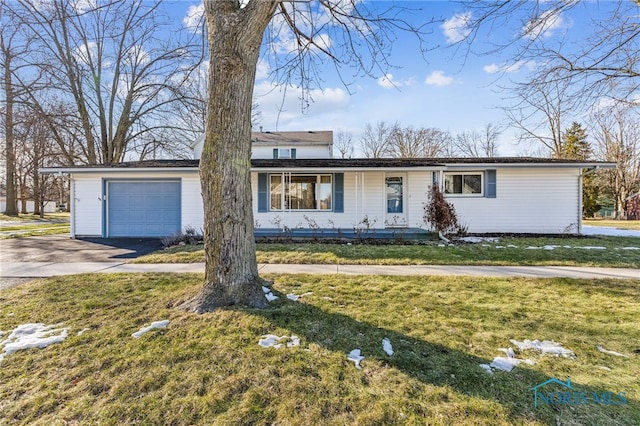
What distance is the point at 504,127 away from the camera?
683 cm

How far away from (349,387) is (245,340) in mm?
1190

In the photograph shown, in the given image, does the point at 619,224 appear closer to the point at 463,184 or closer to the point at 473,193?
the point at 473,193

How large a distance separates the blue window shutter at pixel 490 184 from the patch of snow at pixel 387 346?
36.9 feet

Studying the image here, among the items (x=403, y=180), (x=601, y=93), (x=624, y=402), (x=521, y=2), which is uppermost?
(x=521, y=2)

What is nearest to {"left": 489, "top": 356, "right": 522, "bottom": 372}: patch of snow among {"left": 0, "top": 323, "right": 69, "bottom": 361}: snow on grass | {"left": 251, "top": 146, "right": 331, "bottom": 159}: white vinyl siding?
{"left": 0, "top": 323, "right": 69, "bottom": 361}: snow on grass

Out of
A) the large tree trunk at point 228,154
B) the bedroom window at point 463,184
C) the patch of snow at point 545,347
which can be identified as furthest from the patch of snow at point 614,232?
the large tree trunk at point 228,154

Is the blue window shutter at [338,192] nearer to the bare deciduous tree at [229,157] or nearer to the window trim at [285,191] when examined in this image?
the window trim at [285,191]

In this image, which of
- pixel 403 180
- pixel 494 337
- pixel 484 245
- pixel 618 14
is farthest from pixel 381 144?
pixel 494 337

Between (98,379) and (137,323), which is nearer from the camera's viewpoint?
(98,379)

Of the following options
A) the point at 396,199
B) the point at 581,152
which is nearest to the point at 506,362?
the point at 396,199

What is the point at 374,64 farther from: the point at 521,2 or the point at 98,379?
the point at 98,379

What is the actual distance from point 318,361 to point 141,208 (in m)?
11.8

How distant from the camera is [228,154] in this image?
3.62 metres

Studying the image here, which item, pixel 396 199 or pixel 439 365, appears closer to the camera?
pixel 439 365
